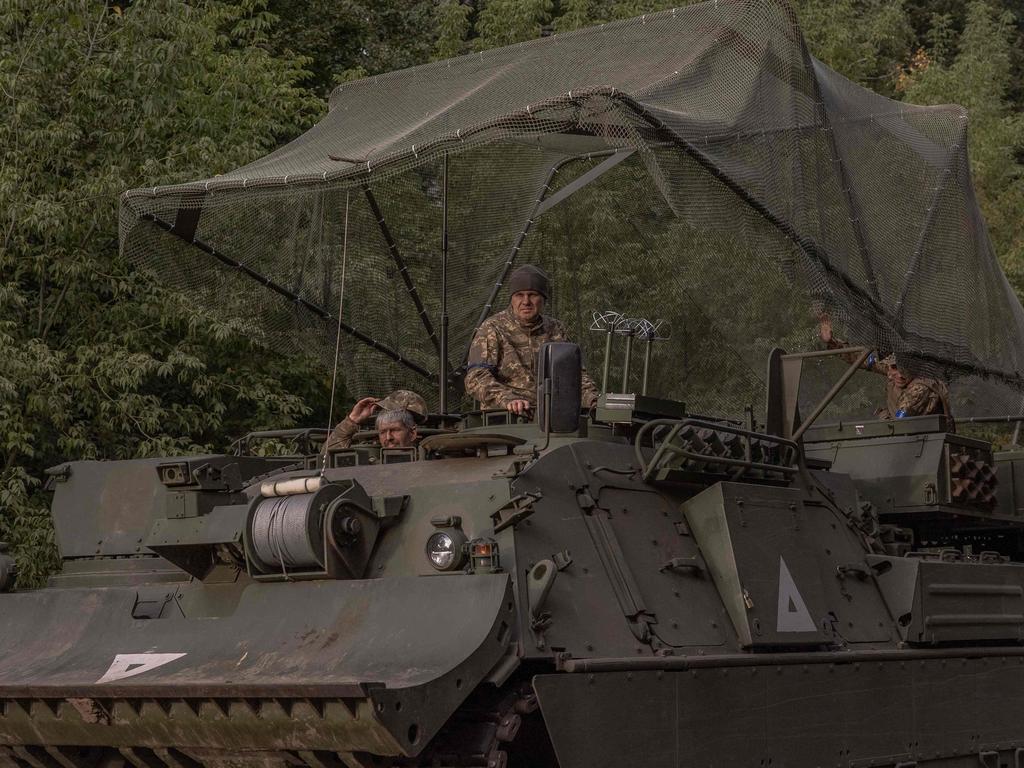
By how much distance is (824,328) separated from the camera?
11148 millimetres

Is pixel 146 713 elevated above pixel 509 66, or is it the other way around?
pixel 509 66

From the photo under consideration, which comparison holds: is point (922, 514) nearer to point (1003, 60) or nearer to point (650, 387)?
point (650, 387)

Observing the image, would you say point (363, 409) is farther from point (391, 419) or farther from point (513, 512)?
point (513, 512)

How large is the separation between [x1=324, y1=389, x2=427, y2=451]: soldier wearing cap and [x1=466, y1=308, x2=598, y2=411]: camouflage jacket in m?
0.43

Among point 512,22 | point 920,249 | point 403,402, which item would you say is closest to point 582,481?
point 403,402

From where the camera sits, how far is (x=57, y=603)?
959 cm

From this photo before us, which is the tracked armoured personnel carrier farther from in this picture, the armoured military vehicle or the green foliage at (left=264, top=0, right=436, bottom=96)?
the green foliage at (left=264, top=0, right=436, bottom=96)

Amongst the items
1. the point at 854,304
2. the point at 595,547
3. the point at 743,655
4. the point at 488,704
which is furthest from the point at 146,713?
the point at 854,304

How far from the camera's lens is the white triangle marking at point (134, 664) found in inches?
335

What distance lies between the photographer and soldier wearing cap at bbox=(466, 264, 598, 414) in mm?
10844

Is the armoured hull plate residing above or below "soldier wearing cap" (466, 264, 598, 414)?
below

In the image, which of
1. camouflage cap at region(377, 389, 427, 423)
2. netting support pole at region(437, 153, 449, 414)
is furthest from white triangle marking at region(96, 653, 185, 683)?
netting support pole at region(437, 153, 449, 414)

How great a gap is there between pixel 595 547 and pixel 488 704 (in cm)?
120

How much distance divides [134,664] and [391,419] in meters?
2.47
